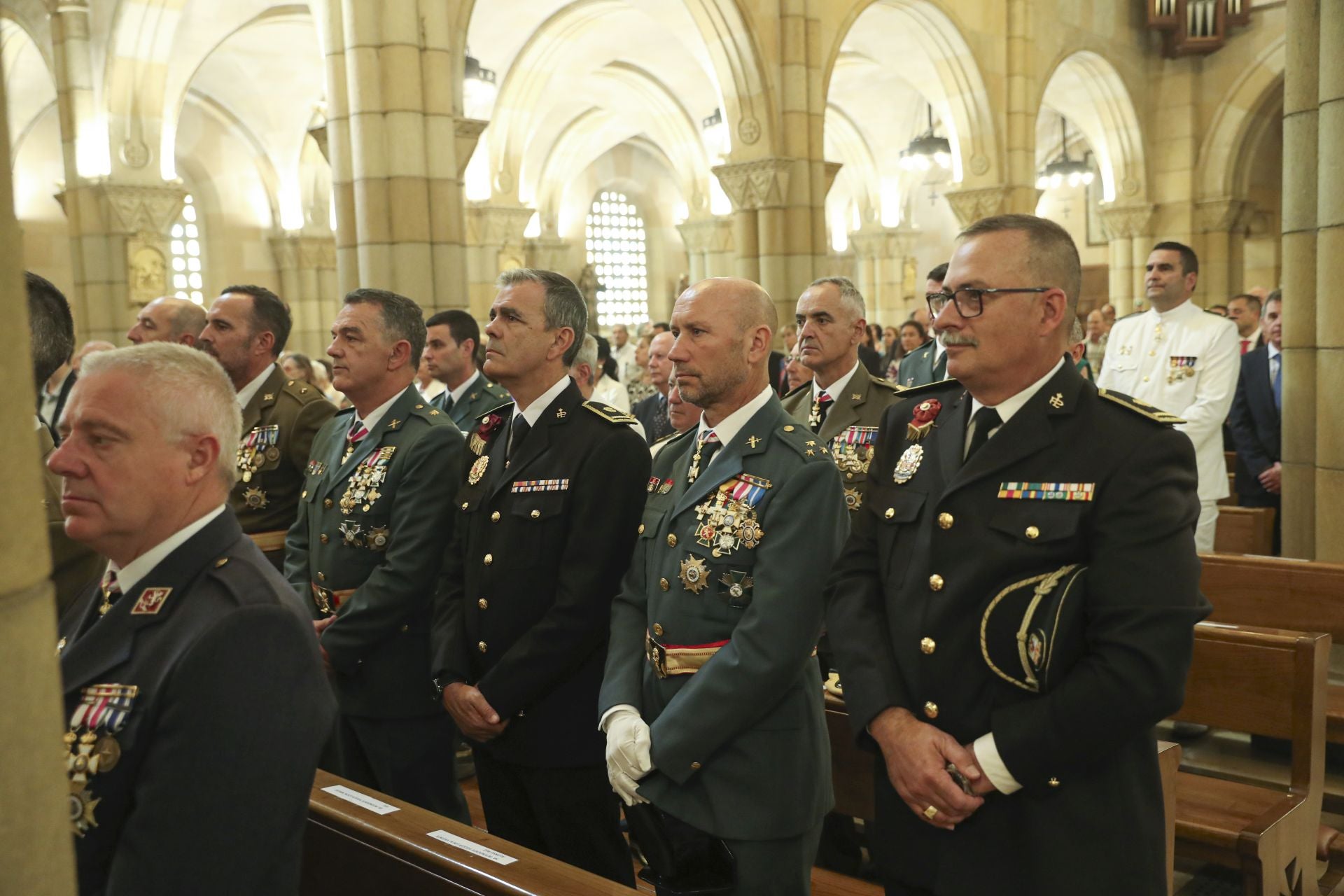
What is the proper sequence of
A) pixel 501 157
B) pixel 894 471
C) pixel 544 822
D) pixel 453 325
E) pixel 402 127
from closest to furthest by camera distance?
pixel 894 471 < pixel 544 822 < pixel 453 325 < pixel 402 127 < pixel 501 157

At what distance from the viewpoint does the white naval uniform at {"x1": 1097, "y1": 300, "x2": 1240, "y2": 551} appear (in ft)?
15.1

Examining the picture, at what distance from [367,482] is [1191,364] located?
3.58m

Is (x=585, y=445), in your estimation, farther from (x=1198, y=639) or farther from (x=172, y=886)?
(x=1198, y=639)

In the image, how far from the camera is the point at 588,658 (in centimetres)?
252

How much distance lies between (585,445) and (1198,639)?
1662 mm

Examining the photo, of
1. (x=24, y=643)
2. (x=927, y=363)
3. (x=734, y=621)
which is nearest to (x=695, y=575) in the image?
(x=734, y=621)

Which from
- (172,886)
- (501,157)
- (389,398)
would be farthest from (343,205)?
(501,157)

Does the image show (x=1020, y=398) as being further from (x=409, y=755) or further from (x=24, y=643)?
(x=409, y=755)

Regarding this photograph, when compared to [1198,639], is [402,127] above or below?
above

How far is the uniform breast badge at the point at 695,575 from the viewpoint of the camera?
82.1 inches

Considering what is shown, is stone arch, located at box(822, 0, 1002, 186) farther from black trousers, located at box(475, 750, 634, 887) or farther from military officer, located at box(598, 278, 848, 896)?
black trousers, located at box(475, 750, 634, 887)

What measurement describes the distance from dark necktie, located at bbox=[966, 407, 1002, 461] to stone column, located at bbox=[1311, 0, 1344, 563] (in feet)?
8.80

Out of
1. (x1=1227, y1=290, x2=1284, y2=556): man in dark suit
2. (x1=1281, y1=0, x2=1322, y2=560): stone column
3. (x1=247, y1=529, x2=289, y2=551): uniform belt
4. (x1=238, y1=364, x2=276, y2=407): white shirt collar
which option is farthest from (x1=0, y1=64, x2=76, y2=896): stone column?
(x1=1227, y1=290, x2=1284, y2=556): man in dark suit

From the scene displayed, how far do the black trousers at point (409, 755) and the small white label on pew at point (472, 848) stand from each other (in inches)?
39.6
